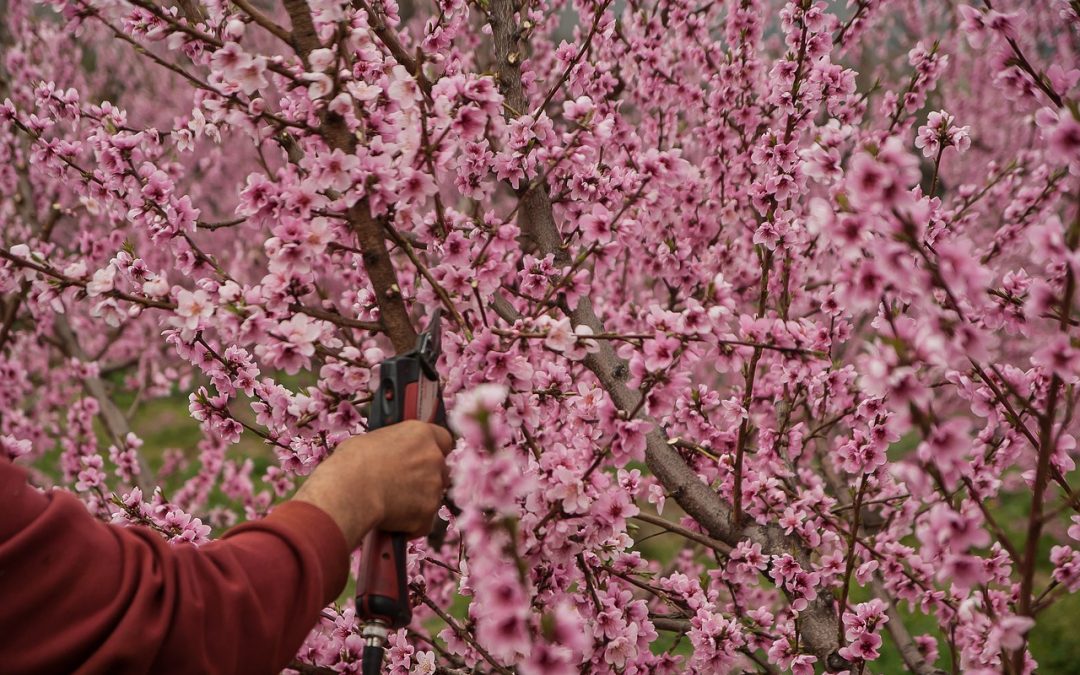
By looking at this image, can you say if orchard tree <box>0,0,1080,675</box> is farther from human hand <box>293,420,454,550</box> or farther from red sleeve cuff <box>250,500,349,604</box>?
red sleeve cuff <box>250,500,349,604</box>

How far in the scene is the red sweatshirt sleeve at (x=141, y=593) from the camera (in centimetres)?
121

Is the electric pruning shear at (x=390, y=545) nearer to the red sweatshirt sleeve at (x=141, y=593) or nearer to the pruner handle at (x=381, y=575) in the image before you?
the pruner handle at (x=381, y=575)

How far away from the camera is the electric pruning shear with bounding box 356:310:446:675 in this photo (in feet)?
5.92

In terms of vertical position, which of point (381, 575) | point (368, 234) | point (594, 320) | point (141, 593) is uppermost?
point (594, 320)

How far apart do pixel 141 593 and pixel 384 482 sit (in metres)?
0.53

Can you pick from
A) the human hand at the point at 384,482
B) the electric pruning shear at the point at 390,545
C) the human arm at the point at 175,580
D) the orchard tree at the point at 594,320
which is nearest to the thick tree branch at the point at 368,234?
the orchard tree at the point at 594,320

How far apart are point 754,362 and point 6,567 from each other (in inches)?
84.3

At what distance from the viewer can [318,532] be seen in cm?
152

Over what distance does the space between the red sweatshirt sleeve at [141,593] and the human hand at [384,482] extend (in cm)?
9

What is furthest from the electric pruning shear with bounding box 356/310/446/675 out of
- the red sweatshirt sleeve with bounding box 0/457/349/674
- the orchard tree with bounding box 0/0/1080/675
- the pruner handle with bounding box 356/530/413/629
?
the red sweatshirt sleeve with bounding box 0/457/349/674

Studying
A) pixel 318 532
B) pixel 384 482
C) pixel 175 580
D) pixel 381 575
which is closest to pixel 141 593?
pixel 175 580

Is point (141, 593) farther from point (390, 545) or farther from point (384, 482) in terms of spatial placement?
point (390, 545)

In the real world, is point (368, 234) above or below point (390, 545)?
above

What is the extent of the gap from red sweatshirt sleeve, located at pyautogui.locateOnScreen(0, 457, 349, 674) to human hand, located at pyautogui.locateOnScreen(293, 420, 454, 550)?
0.09 m
